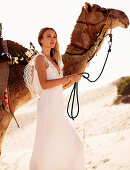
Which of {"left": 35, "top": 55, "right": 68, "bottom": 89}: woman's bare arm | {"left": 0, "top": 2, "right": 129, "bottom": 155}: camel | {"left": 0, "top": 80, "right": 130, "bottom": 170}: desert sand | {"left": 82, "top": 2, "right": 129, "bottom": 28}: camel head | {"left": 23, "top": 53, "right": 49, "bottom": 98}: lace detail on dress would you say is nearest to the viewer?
{"left": 35, "top": 55, "right": 68, "bottom": 89}: woman's bare arm

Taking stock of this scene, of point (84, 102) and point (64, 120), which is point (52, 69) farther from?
point (84, 102)

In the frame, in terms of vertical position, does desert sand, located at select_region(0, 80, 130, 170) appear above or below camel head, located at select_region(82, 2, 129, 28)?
below

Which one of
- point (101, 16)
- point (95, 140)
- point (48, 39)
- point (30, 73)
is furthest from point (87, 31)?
point (95, 140)

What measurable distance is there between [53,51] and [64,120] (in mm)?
764

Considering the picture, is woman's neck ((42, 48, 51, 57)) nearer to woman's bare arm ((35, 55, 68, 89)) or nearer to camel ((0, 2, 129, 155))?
woman's bare arm ((35, 55, 68, 89))

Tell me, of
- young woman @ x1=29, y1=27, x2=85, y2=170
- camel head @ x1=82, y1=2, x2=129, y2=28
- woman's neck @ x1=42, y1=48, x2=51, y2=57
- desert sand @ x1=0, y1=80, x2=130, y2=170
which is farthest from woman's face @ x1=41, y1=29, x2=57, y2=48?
camel head @ x1=82, y1=2, x2=129, y2=28

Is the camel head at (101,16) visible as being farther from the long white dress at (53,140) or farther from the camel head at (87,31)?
the long white dress at (53,140)

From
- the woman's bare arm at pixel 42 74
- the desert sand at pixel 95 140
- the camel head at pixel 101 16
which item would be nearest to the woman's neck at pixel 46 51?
the woman's bare arm at pixel 42 74

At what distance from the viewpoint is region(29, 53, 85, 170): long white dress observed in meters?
2.10

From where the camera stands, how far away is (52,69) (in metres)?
2.22

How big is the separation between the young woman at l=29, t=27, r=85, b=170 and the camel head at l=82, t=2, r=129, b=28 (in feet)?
4.45

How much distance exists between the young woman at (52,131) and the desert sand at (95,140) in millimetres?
252

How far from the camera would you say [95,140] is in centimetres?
777

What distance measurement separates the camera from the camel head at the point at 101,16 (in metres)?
3.25
